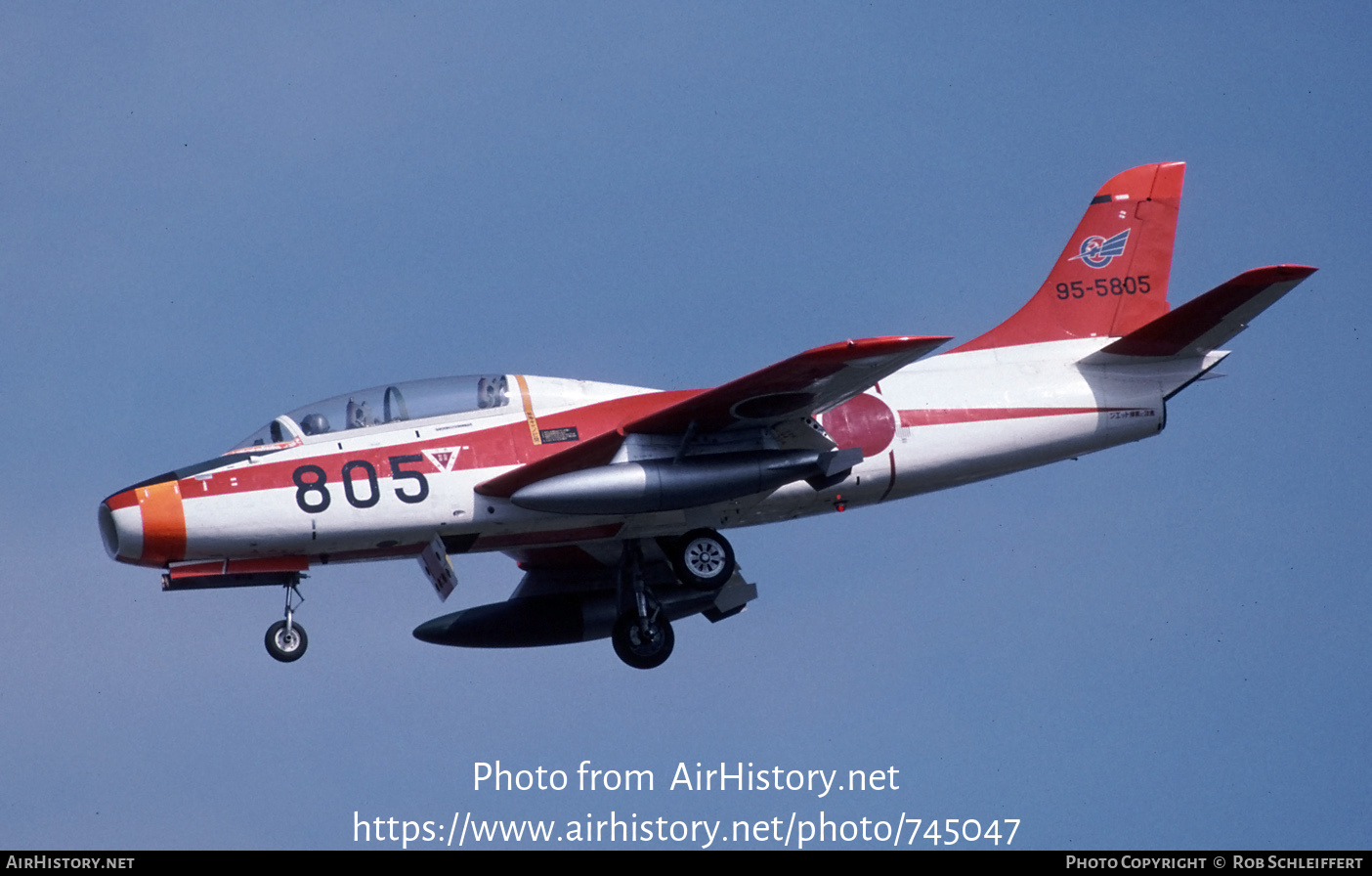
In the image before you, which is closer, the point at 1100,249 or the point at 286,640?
the point at 286,640

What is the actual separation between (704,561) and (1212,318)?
6533mm

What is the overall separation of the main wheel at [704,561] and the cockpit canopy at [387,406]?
8.56 ft

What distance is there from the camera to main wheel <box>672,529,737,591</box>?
65.8 ft

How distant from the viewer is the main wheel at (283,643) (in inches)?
743

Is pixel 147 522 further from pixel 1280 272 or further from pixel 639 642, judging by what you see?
pixel 1280 272

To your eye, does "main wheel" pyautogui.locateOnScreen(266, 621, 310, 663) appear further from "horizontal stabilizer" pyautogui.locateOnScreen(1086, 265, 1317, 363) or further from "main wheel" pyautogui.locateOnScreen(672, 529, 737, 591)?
"horizontal stabilizer" pyautogui.locateOnScreen(1086, 265, 1317, 363)

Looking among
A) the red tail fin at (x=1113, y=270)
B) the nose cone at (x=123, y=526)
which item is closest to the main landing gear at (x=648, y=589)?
the red tail fin at (x=1113, y=270)

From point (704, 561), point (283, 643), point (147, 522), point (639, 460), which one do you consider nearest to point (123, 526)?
point (147, 522)

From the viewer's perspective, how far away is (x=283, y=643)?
18906 millimetres

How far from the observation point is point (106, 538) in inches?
733

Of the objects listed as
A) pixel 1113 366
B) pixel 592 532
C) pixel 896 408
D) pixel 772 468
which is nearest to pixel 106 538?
pixel 592 532

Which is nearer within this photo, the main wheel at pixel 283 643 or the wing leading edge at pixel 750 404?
the wing leading edge at pixel 750 404

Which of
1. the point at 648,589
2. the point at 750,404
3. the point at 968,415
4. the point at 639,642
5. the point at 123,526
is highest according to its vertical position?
the point at 750,404

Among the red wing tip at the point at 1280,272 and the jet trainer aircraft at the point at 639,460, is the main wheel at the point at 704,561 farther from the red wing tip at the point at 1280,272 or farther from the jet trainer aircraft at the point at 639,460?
the red wing tip at the point at 1280,272
